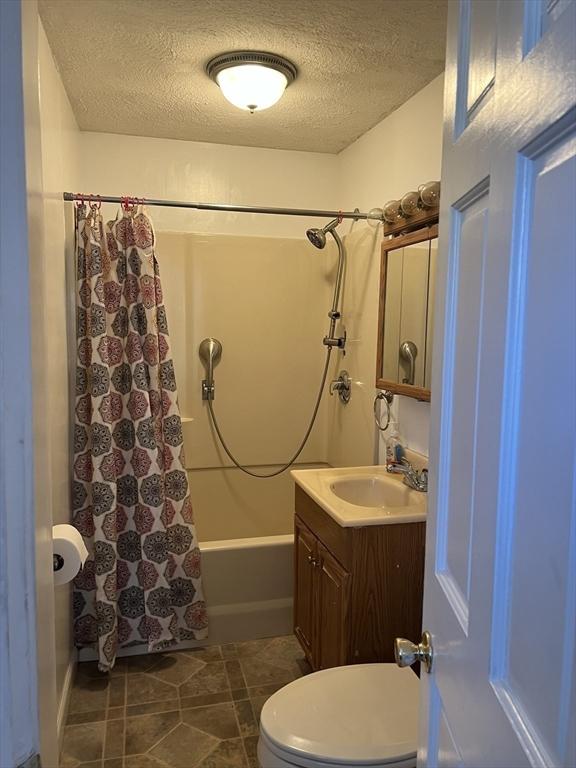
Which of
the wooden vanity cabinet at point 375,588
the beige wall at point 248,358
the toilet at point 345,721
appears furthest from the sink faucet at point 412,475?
the beige wall at point 248,358

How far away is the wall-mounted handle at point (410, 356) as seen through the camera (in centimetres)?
238

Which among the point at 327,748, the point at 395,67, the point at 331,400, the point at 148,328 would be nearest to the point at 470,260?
the point at 327,748

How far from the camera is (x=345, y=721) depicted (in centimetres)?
152

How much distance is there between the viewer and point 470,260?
828mm

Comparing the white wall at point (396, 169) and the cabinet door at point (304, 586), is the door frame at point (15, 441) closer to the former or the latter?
the cabinet door at point (304, 586)

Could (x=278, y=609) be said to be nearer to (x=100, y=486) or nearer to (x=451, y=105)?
(x=100, y=486)

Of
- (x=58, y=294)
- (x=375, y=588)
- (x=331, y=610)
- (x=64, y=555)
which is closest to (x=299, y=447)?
(x=331, y=610)

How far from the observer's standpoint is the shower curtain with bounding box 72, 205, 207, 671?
8.20 ft

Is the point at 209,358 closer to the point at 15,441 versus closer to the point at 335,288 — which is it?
the point at 335,288

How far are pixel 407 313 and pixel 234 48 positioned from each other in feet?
3.93

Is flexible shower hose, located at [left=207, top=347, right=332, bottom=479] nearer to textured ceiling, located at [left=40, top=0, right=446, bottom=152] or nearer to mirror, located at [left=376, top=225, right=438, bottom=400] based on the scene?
mirror, located at [left=376, top=225, right=438, bottom=400]

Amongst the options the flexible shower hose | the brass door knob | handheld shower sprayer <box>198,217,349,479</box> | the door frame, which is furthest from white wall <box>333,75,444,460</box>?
the door frame

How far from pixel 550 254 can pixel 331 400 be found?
294 centimetres

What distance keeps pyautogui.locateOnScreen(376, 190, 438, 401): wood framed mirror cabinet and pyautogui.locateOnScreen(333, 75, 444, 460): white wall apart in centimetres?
12
